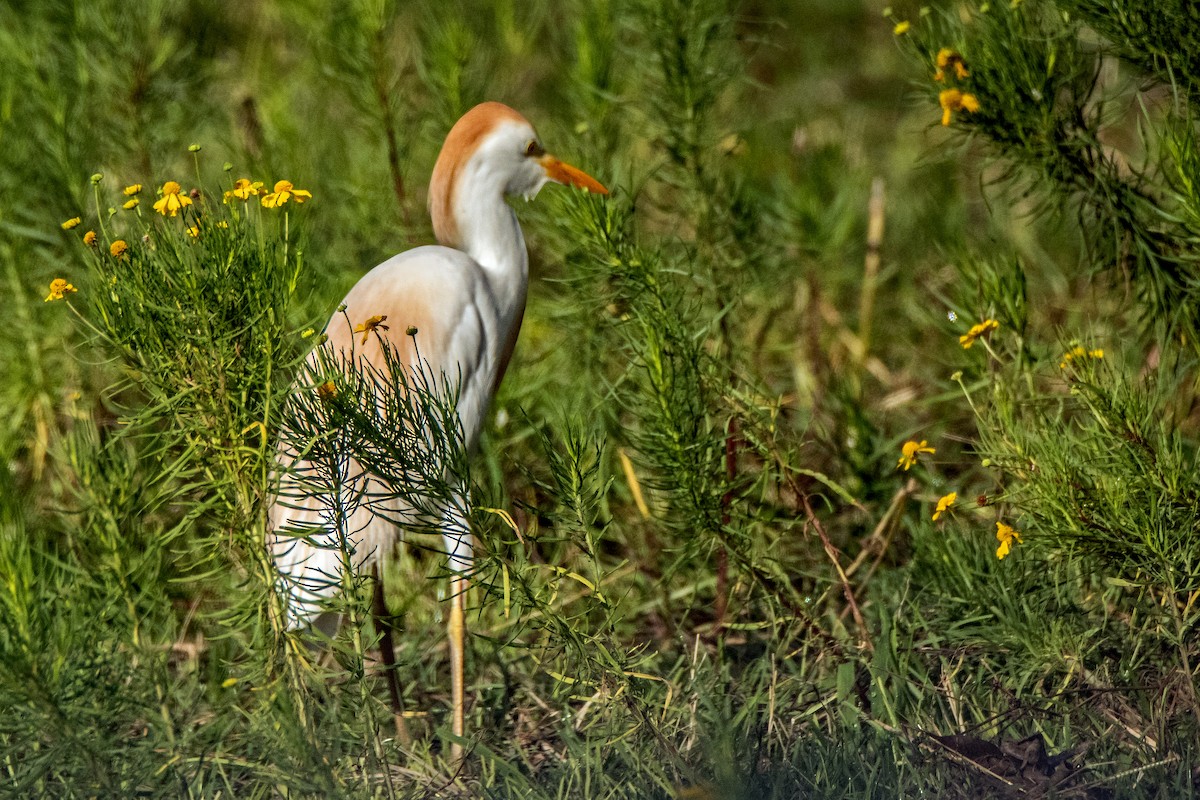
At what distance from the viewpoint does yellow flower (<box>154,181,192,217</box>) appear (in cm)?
154

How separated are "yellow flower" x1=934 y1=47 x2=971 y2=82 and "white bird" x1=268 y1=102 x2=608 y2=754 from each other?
57cm

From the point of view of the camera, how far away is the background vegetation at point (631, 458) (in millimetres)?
1654

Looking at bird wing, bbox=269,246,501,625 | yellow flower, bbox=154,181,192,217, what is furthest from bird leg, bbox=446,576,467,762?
yellow flower, bbox=154,181,192,217

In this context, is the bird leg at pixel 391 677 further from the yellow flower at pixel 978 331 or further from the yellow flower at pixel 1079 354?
the yellow flower at pixel 1079 354

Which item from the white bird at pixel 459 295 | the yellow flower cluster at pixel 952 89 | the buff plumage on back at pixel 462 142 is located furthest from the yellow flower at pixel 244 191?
the yellow flower cluster at pixel 952 89

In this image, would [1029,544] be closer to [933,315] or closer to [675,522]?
[675,522]

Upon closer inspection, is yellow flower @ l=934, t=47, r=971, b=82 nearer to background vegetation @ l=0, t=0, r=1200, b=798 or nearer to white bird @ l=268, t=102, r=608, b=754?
background vegetation @ l=0, t=0, r=1200, b=798

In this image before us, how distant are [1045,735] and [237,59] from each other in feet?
10.7

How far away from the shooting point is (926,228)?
3664mm

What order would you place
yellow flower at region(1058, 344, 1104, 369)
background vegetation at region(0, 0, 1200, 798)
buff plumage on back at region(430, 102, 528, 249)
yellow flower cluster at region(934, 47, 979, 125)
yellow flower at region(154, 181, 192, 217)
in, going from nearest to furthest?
yellow flower at region(154, 181, 192, 217) < background vegetation at region(0, 0, 1200, 798) < yellow flower at region(1058, 344, 1104, 369) < yellow flower cluster at region(934, 47, 979, 125) < buff plumage on back at region(430, 102, 528, 249)

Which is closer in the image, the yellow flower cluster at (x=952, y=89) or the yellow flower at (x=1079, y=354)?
the yellow flower at (x=1079, y=354)

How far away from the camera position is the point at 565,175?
2.10m

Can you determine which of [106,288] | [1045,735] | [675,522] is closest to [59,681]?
[106,288]

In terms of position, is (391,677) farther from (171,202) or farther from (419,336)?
(171,202)
